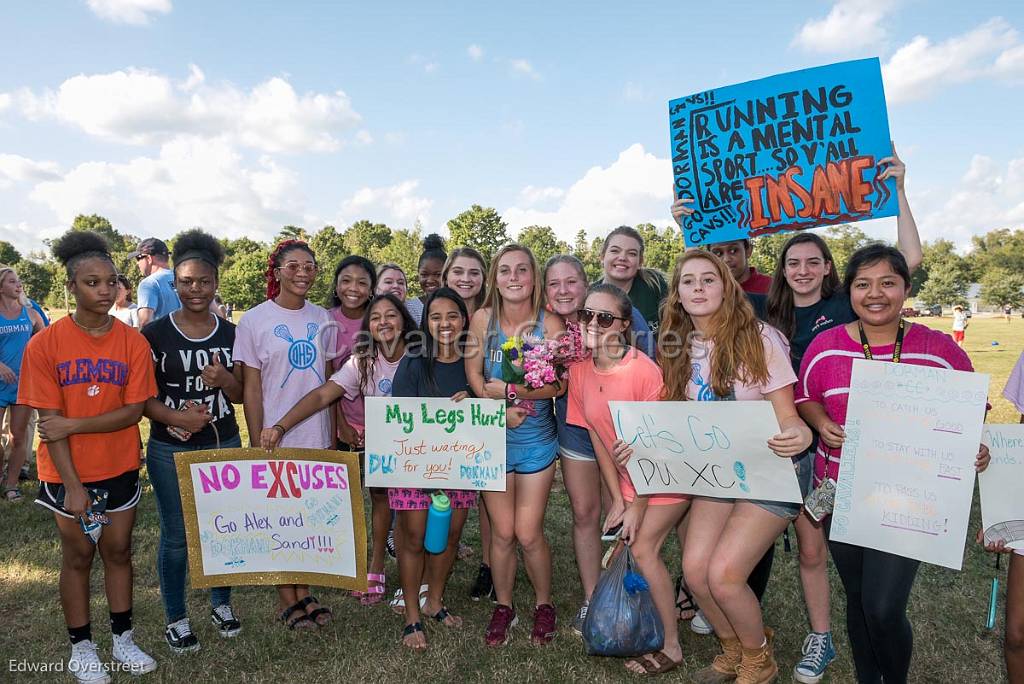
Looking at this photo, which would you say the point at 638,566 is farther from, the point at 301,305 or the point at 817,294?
the point at 301,305

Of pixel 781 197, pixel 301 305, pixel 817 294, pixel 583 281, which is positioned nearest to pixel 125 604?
pixel 301 305

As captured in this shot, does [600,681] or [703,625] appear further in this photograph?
[703,625]

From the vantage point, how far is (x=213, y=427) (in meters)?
3.90

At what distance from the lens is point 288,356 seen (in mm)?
4020

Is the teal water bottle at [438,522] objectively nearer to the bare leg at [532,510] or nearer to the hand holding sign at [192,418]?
the bare leg at [532,510]

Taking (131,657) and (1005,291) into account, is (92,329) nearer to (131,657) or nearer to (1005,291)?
(131,657)

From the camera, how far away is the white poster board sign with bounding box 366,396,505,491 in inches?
151

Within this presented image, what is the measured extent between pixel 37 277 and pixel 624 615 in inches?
2926

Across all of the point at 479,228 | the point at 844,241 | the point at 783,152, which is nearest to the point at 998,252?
the point at 844,241

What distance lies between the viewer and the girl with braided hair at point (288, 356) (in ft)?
13.0

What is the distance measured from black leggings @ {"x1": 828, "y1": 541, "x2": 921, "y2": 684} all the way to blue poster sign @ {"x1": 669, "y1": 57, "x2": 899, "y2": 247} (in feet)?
7.20

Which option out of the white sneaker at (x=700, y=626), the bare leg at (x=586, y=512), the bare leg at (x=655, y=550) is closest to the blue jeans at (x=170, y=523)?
the bare leg at (x=586, y=512)

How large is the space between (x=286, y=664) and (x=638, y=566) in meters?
2.28

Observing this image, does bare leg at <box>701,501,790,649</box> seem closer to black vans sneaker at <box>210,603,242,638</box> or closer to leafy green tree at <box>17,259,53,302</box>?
black vans sneaker at <box>210,603,242,638</box>
